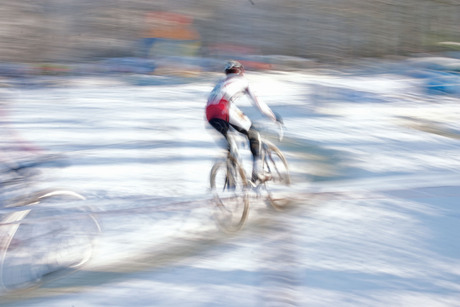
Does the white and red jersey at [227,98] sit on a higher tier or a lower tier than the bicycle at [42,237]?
higher

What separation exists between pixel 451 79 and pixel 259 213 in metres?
11.8

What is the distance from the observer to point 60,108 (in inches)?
524

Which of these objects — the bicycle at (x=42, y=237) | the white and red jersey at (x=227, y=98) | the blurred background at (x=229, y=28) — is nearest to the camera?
the bicycle at (x=42, y=237)

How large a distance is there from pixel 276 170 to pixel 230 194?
0.79 metres

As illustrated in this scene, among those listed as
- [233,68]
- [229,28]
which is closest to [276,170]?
[233,68]

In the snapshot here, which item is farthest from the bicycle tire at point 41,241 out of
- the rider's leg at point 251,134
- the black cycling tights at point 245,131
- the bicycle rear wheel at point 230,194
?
the rider's leg at point 251,134

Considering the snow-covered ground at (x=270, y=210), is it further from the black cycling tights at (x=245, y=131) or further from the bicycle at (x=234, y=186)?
the black cycling tights at (x=245, y=131)

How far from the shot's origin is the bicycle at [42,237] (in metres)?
4.54

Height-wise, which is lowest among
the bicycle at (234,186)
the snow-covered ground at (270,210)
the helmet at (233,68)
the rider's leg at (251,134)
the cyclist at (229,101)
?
the snow-covered ground at (270,210)

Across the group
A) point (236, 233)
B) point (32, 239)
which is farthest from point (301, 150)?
point (32, 239)

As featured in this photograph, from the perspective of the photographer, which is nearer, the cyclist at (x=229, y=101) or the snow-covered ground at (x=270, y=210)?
the snow-covered ground at (x=270, y=210)

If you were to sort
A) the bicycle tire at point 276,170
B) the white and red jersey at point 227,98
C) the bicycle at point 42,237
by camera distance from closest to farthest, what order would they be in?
1. the bicycle at point 42,237
2. the white and red jersey at point 227,98
3. the bicycle tire at point 276,170

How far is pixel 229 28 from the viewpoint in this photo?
94.3 ft

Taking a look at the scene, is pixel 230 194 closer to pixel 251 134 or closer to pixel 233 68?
pixel 251 134
